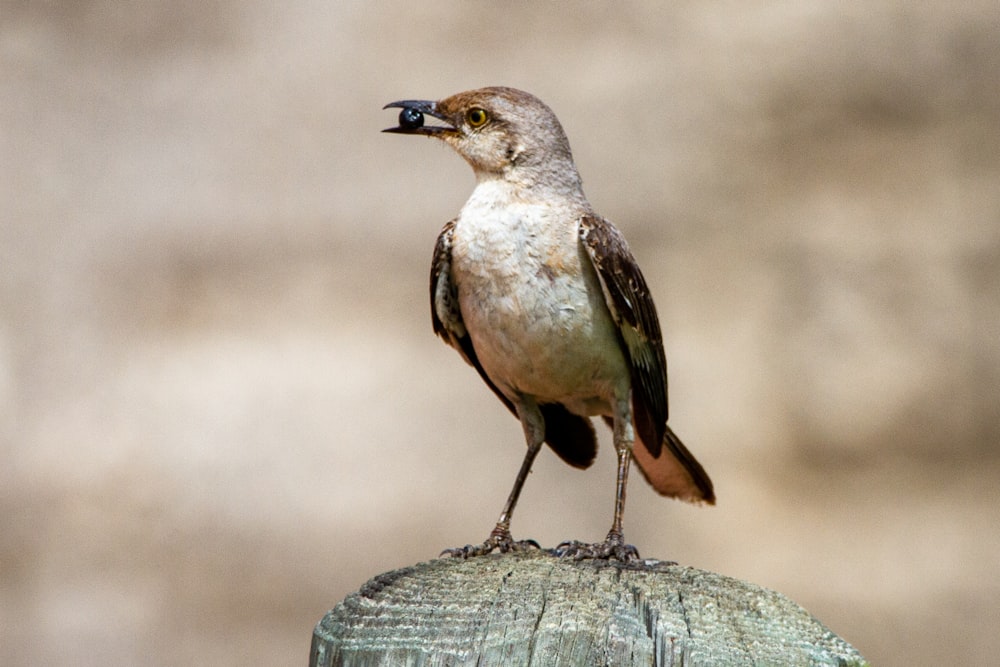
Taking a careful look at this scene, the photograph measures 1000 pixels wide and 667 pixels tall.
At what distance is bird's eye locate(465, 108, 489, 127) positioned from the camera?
14.4 feet

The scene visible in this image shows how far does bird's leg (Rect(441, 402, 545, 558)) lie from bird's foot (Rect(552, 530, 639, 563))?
28 cm

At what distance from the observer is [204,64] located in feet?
19.7

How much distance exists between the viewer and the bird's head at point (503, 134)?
14.2 ft

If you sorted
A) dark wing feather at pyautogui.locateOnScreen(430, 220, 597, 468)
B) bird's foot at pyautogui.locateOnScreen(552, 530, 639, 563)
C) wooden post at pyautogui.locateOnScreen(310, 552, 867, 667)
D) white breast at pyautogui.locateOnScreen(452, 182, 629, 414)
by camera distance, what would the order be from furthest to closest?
dark wing feather at pyautogui.locateOnScreen(430, 220, 597, 468)
white breast at pyautogui.locateOnScreen(452, 182, 629, 414)
bird's foot at pyautogui.locateOnScreen(552, 530, 639, 563)
wooden post at pyautogui.locateOnScreen(310, 552, 867, 667)

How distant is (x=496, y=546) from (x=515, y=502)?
325 millimetres

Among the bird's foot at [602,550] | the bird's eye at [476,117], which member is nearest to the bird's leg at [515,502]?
the bird's foot at [602,550]

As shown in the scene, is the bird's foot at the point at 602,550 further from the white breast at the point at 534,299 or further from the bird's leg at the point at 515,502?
the white breast at the point at 534,299

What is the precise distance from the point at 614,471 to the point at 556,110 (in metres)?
1.80

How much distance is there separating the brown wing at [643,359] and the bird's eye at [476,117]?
1.85 feet

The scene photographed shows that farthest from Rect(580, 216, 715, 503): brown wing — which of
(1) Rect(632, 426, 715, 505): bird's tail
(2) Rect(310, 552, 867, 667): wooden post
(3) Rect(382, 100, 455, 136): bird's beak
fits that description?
(2) Rect(310, 552, 867, 667): wooden post

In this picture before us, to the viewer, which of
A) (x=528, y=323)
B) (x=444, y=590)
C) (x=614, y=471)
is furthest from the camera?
(x=614, y=471)

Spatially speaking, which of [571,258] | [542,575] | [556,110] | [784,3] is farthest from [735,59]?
[542,575]

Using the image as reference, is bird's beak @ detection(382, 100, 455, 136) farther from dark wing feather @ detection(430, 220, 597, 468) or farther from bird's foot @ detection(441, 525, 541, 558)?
bird's foot @ detection(441, 525, 541, 558)

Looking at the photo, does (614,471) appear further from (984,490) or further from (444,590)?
(444,590)
